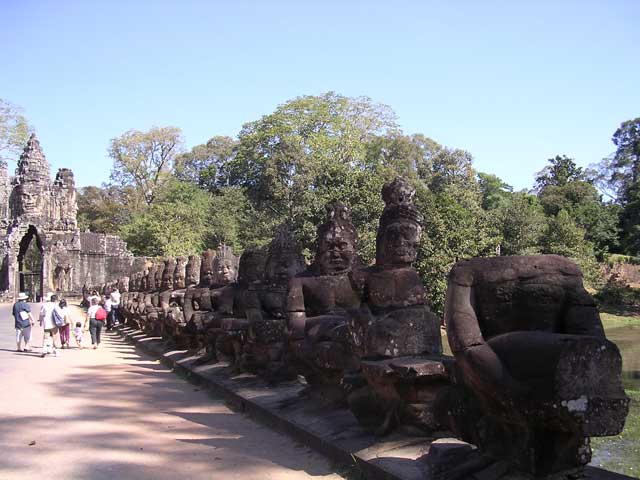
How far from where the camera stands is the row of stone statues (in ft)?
10.2

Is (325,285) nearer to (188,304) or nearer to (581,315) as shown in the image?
(581,315)

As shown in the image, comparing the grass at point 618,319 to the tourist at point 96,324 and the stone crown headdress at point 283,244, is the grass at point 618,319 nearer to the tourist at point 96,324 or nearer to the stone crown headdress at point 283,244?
the tourist at point 96,324

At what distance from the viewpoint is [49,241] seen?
4697 cm

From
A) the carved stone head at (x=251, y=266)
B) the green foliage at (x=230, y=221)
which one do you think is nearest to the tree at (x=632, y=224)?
the green foliage at (x=230, y=221)

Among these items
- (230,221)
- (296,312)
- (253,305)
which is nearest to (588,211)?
(230,221)

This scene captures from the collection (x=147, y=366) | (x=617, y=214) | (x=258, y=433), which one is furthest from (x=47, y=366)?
(x=617, y=214)

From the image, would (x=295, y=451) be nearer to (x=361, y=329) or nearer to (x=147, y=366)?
(x=361, y=329)

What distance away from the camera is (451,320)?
375 cm

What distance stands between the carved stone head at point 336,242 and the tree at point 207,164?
5618 centimetres

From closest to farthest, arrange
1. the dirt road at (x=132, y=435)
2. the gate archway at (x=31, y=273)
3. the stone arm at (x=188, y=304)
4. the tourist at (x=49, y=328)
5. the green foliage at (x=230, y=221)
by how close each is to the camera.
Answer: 1. the dirt road at (x=132, y=435)
2. the stone arm at (x=188, y=304)
3. the tourist at (x=49, y=328)
4. the gate archway at (x=31, y=273)
5. the green foliage at (x=230, y=221)

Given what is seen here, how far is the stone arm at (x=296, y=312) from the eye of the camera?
23.4 feet

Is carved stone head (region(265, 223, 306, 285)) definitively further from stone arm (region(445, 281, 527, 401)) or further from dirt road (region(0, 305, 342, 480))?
stone arm (region(445, 281, 527, 401))

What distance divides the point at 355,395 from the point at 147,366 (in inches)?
356

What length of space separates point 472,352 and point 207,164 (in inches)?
2513
